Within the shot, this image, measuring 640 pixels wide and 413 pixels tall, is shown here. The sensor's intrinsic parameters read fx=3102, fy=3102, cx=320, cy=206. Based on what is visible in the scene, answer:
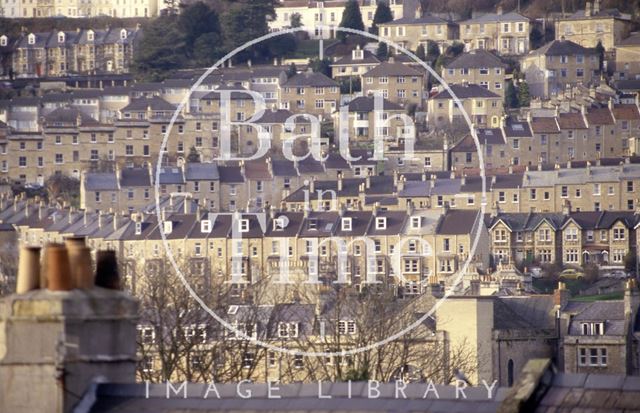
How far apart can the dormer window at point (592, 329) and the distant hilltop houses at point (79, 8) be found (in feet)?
376

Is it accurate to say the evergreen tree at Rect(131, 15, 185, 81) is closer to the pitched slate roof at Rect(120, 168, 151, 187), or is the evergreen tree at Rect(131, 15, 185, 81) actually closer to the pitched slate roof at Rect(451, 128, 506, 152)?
the pitched slate roof at Rect(451, 128, 506, 152)

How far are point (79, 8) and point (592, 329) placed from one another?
125 meters

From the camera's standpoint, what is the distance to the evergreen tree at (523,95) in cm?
14700

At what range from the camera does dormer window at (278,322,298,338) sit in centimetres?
5953

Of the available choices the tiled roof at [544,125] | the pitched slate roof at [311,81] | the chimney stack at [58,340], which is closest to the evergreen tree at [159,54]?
the pitched slate roof at [311,81]

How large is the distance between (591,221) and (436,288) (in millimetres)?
29092

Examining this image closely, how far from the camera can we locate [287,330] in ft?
198

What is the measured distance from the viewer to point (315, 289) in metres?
78.8

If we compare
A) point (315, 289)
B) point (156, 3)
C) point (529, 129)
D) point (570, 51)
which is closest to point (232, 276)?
point (315, 289)

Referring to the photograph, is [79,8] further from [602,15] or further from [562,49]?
[562,49]

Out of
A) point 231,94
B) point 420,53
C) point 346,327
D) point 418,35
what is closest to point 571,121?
point 231,94

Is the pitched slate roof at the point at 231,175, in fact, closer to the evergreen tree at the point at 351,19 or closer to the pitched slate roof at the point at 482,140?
the pitched slate roof at the point at 482,140

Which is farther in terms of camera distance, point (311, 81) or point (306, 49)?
point (306, 49)

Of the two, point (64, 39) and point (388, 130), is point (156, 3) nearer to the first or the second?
point (64, 39)
